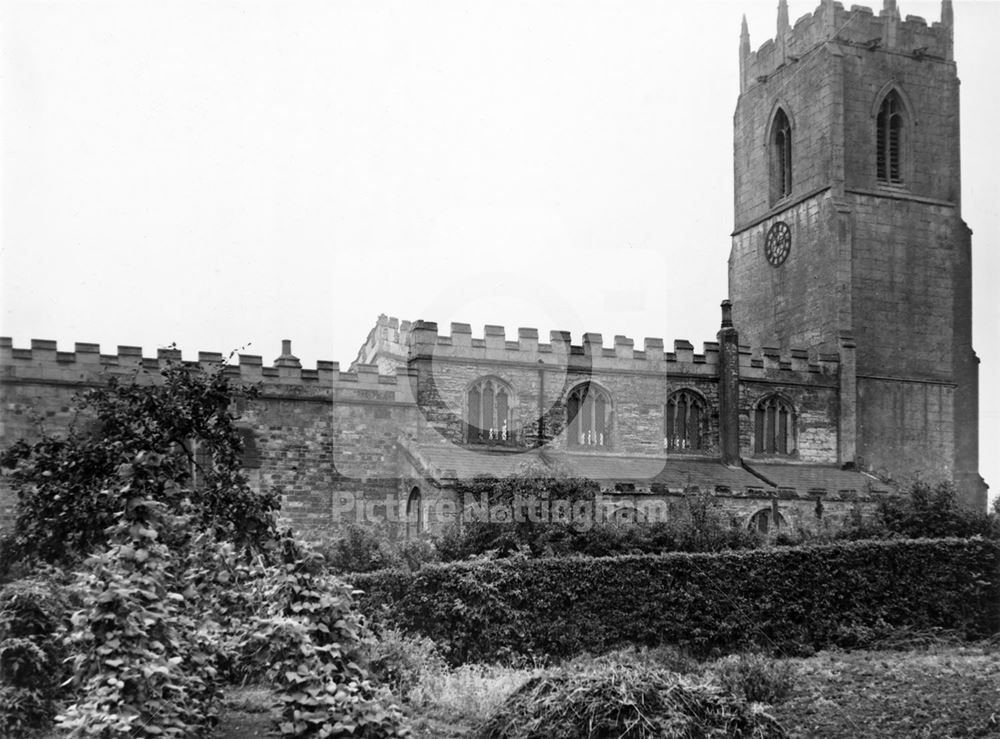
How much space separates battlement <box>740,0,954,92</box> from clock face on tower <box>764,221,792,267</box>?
6343 millimetres

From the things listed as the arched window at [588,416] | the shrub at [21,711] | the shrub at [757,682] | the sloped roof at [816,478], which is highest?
the arched window at [588,416]

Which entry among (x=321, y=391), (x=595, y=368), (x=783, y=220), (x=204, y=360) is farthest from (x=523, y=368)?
(x=783, y=220)

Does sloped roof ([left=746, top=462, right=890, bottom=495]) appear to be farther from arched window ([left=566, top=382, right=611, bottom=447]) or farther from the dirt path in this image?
the dirt path

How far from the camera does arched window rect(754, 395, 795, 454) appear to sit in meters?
39.2

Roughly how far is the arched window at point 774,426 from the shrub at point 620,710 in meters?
27.6

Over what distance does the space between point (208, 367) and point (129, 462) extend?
23.1 m

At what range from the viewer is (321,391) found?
34375 mm

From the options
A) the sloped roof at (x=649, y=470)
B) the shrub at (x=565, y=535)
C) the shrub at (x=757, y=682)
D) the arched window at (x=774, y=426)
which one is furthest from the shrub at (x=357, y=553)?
the arched window at (x=774, y=426)

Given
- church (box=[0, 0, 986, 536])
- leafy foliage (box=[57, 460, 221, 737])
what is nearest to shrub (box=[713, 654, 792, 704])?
leafy foliage (box=[57, 460, 221, 737])

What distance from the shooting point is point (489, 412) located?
35.9 meters

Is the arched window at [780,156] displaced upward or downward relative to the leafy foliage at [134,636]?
upward

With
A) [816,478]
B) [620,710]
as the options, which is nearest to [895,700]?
[620,710]

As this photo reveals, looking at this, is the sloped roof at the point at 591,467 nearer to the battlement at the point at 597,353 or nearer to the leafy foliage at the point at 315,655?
the battlement at the point at 597,353

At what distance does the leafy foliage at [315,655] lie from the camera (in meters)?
10.3
